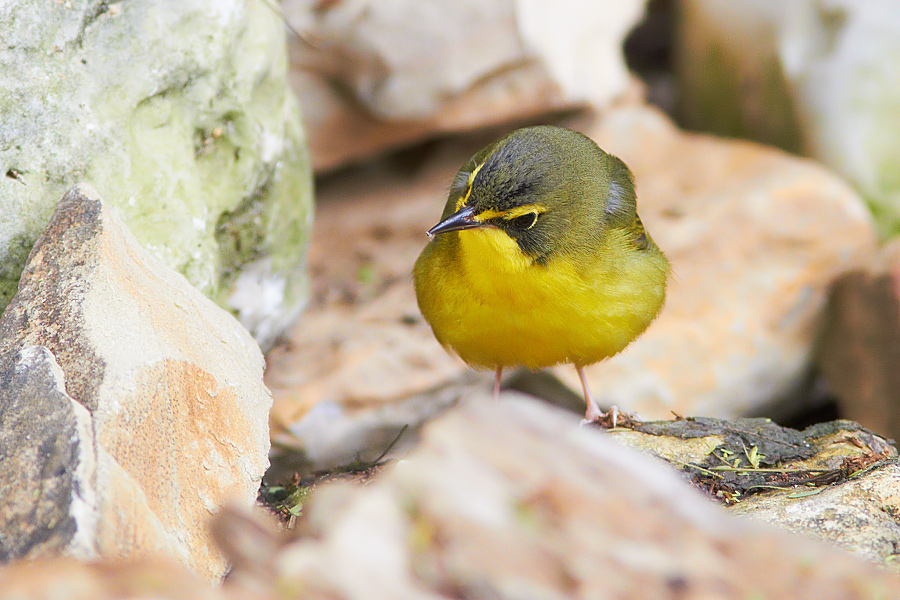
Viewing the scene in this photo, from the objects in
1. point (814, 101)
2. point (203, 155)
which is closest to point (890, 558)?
point (203, 155)

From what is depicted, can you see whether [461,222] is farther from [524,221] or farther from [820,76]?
[820,76]

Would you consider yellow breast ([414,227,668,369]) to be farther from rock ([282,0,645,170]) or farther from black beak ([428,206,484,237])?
rock ([282,0,645,170])

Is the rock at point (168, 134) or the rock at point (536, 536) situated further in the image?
the rock at point (168, 134)

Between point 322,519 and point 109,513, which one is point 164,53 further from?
point 322,519

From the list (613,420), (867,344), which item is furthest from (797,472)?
(867,344)

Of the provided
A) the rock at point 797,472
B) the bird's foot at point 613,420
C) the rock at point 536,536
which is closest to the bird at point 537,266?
the bird's foot at point 613,420

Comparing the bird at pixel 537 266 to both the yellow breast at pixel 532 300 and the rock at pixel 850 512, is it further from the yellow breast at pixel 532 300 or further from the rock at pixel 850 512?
the rock at pixel 850 512
